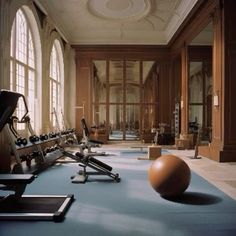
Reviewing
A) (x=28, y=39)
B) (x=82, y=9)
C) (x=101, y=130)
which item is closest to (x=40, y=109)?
(x=28, y=39)

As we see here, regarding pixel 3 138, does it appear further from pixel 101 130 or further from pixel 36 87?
pixel 101 130

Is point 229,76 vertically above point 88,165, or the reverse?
point 229,76

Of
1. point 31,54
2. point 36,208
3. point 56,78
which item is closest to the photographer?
point 36,208

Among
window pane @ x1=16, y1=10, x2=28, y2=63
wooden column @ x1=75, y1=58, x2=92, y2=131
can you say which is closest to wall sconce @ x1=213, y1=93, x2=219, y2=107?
window pane @ x1=16, y1=10, x2=28, y2=63

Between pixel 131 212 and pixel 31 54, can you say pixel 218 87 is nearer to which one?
pixel 31 54

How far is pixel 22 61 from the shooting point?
8.78m

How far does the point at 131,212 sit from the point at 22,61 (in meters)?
6.37

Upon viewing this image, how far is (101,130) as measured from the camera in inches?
569

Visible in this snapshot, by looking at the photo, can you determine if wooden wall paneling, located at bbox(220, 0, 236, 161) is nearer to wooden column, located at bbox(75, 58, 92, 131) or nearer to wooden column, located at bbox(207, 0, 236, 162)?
wooden column, located at bbox(207, 0, 236, 162)

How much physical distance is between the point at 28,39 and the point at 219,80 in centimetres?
525

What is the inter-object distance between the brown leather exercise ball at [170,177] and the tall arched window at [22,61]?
4.87 m

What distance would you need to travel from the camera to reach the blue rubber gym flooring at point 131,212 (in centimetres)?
295

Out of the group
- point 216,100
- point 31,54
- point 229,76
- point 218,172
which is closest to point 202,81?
point 216,100

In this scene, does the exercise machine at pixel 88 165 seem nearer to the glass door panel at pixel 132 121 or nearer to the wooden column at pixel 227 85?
the wooden column at pixel 227 85
